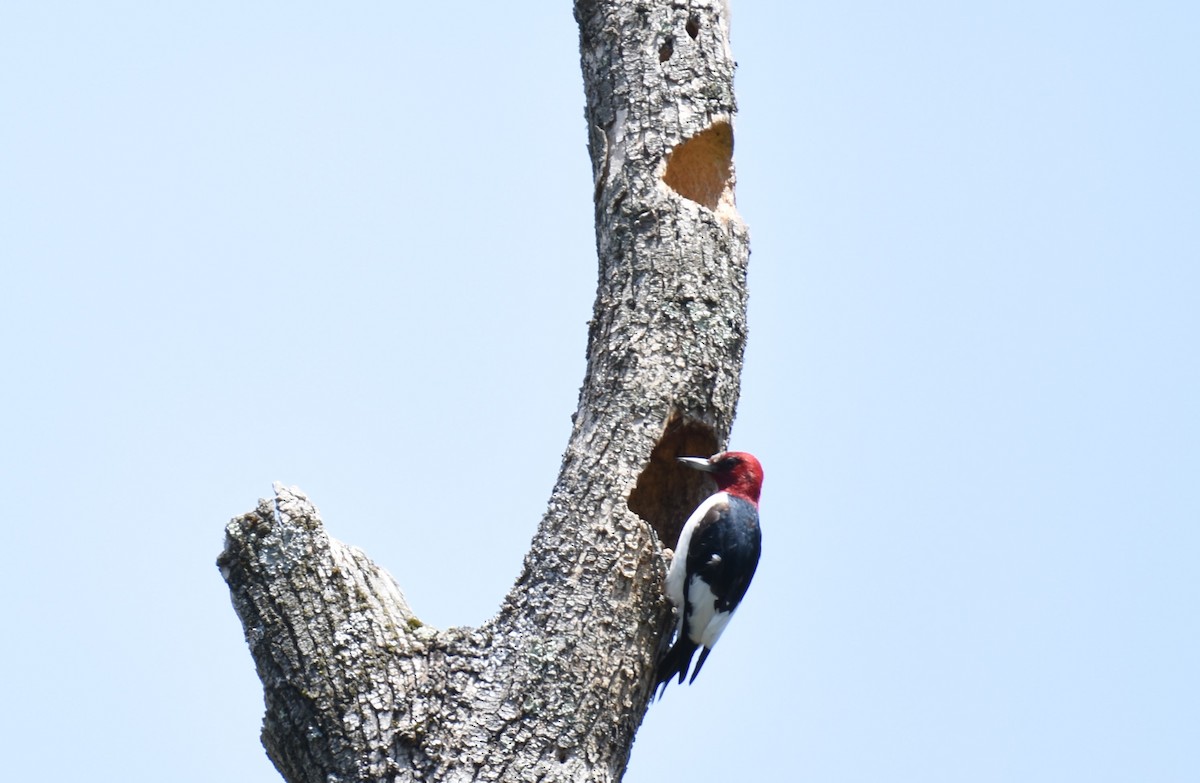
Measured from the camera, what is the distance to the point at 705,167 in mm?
5551

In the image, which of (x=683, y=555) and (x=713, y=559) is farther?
(x=713, y=559)

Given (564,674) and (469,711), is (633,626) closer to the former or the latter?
A: (564,674)

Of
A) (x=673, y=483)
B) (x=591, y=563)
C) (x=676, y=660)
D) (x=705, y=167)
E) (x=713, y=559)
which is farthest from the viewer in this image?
(x=673, y=483)

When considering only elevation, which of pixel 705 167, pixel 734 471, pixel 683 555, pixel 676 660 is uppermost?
pixel 705 167

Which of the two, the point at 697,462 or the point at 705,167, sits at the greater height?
the point at 705,167

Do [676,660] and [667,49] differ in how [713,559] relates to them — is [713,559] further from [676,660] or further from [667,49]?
[667,49]

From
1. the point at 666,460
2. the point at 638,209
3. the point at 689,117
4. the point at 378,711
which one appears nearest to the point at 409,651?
the point at 378,711

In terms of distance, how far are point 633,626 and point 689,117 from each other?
2053 mm

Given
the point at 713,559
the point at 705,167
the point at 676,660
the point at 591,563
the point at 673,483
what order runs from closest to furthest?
the point at 591,563
the point at 676,660
the point at 713,559
the point at 705,167
the point at 673,483

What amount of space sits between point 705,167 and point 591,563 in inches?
72.3

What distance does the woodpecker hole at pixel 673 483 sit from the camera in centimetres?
520

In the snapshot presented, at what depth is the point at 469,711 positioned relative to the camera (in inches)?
166

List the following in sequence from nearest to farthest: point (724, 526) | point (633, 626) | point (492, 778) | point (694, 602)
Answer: point (492, 778) < point (633, 626) < point (694, 602) < point (724, 526)

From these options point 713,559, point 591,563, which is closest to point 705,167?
point 713,559
